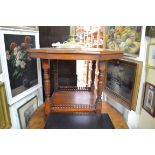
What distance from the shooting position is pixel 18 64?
115 centimetres

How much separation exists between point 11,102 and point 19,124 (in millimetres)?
205

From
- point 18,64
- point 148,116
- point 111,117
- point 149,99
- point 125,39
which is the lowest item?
point 111,117

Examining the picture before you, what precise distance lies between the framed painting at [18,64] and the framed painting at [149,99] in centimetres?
93

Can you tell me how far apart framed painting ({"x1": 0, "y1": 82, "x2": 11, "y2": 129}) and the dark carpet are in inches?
10.1

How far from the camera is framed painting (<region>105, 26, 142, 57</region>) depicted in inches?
40.1

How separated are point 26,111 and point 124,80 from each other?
86 cm

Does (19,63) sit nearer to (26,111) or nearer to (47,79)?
(47,79)

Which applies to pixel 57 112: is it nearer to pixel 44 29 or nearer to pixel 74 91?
pixel 74 91

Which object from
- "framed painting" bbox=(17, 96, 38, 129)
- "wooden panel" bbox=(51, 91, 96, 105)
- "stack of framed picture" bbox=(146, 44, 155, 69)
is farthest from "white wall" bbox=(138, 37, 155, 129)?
"framed painting" bbox=(17, 96, 38, 129)

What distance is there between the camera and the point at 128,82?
3.72 ft

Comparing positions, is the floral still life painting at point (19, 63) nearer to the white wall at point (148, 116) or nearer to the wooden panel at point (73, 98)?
the wooden panel at point (73, 98)

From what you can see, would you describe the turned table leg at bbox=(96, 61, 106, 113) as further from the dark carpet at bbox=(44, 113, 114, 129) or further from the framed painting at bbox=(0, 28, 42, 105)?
the framed painting at bbox=(0, 28, 42, 105)

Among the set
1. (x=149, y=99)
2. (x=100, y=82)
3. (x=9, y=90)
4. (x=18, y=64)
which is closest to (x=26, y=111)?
(x=9, y=90)
